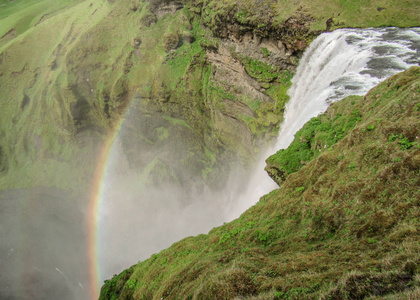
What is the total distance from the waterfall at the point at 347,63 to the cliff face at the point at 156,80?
2.00 metres

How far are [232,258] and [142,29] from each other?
141 feet

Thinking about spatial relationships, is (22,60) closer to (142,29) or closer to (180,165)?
(142,29)

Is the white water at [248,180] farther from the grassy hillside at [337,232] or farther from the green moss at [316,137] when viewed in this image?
the grassy hillside at [337,232]

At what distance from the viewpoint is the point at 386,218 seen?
7.07m

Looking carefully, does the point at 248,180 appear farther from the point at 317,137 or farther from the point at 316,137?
the point at 317,137

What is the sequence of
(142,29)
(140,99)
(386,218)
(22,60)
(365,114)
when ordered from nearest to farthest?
(386,218) < (365,114) < (140,99) < (142,29) < (22,60)

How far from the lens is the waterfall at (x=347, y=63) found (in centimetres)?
1505

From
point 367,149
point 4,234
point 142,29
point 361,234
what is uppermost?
point 142,29

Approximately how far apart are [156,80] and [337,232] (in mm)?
36076

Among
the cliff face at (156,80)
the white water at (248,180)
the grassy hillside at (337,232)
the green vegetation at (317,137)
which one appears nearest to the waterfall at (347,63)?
the white water at (248,180)

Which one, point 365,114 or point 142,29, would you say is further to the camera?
point 142,29

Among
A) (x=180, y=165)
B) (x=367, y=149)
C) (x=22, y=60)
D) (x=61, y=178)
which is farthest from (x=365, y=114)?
(x=22, y=60)

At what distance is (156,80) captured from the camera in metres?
40.0

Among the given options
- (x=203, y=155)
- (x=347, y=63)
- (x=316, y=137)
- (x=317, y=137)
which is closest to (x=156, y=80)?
(x=203, y=155)
